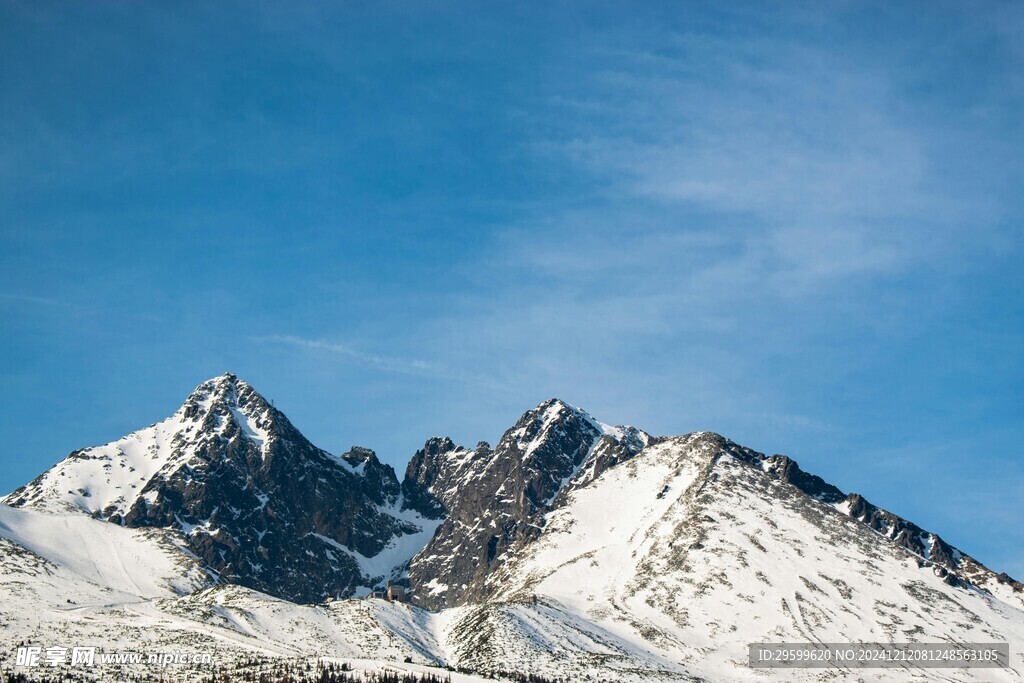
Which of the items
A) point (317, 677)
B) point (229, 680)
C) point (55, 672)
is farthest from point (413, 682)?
point (55, 672)

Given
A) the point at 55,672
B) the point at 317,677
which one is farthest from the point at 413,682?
the point at 55,672

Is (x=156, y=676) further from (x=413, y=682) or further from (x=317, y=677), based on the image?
(x=413, y=682)

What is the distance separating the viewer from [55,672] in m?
193

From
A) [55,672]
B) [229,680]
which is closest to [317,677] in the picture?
[229,680]

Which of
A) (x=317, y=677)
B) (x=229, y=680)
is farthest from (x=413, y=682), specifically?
(x=229, y=680)

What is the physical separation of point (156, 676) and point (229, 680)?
40.4ft

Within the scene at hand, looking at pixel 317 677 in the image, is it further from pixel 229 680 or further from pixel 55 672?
Answer: pixel 55 672

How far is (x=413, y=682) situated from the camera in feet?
655

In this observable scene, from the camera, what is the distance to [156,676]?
634 ft

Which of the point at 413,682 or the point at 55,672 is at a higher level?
the point at 413,682

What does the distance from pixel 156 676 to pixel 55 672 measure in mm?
15750

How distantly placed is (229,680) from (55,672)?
27.9m

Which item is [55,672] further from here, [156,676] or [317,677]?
[317,677]

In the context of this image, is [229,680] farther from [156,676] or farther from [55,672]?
[55,672]
